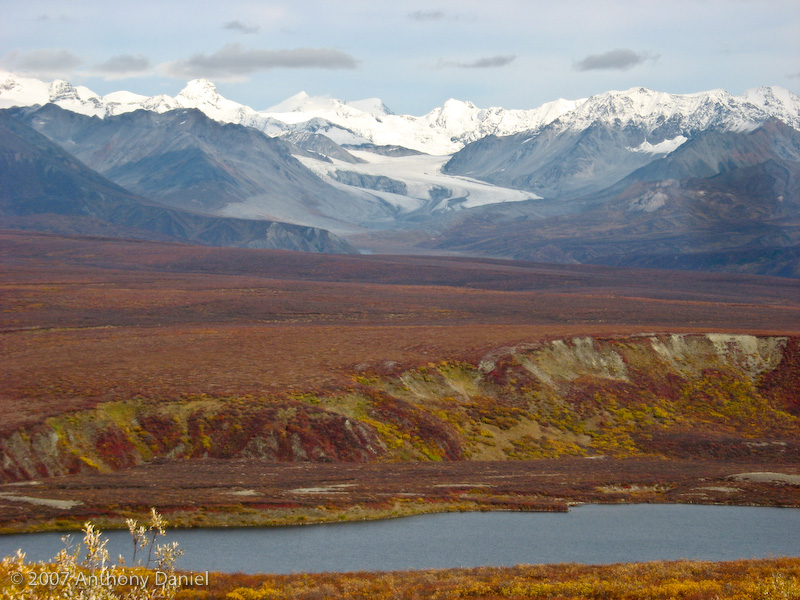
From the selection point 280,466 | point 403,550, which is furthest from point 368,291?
point 403,550

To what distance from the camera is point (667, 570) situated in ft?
107

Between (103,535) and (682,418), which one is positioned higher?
(103,535)

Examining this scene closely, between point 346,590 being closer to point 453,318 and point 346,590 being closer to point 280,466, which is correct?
point 280,466

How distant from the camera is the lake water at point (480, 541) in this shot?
37438 millimetres

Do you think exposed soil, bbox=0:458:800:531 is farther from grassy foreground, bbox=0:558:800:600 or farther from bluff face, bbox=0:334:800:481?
grassy foreground, bbox=0:558:800:600

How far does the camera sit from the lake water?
123 feet

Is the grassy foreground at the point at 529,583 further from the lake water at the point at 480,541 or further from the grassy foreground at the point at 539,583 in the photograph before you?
the lake water at the point at 480,541

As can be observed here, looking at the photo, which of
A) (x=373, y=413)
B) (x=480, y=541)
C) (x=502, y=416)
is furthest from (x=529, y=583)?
(x=502, y=416)

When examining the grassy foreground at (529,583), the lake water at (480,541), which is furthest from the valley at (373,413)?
the grassy foreground at (529,583)

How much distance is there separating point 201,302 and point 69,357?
51874 mm

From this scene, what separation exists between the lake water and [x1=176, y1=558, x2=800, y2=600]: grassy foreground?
408 centimetres

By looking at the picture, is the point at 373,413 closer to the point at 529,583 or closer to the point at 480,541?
the point at 480,541

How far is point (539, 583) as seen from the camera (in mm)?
31125

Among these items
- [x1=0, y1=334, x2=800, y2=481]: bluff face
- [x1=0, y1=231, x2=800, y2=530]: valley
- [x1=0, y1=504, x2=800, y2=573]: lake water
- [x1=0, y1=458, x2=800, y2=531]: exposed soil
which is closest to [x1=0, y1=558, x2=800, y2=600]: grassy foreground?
[x1=0, y1=504, x2=800, y2=573]: lake water
